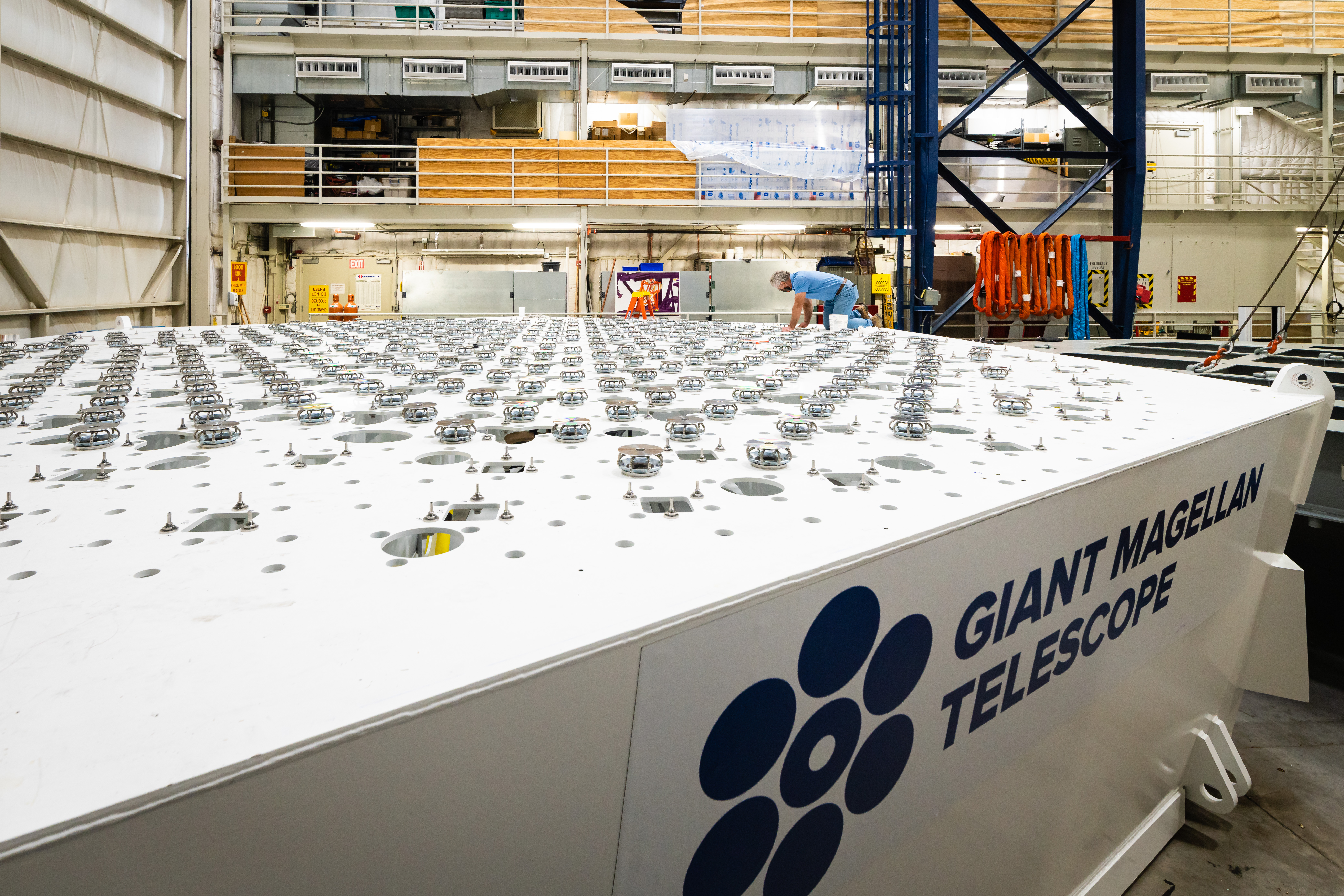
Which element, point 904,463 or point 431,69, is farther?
point 431,69

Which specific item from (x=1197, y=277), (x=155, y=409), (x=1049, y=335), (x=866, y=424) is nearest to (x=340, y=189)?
(x=1049, y=335)

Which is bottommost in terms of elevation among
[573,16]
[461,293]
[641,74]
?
[461,293]

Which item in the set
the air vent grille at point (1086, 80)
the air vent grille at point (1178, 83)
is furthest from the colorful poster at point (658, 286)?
the air vent grille at point (1178, 83)

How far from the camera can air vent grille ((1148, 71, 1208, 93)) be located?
13086mm

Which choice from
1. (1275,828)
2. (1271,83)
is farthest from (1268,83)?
(1275,828)

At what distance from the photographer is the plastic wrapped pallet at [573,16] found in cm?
1260

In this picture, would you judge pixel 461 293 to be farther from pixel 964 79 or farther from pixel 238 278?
pixel 964 79

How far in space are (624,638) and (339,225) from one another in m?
14.1

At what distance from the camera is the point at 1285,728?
323cm

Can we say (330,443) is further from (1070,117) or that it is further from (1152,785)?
(1070,117)

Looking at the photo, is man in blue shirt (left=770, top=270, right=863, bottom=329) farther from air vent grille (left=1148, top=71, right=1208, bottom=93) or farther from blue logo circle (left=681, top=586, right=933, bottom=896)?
air vent grille (left=1148, top=71, right=1208, bottom=93)

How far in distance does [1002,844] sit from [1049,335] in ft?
24.5

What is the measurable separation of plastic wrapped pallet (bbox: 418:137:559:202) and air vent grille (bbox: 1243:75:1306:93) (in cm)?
1164

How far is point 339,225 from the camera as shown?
13180 millimetres
